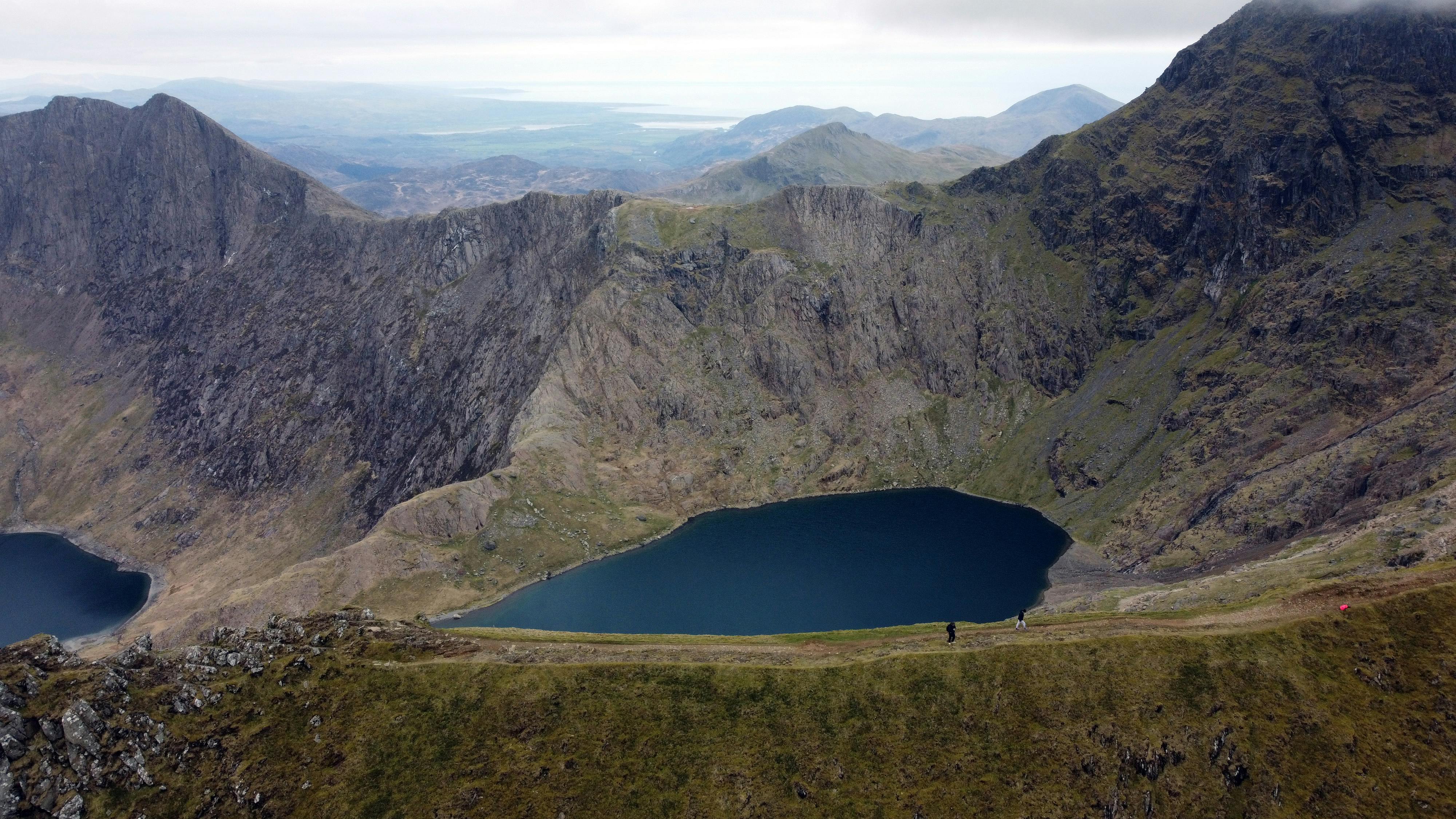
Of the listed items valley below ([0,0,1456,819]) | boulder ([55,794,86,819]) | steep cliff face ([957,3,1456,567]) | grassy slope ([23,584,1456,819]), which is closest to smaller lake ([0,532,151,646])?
valley below ([0,0,1456,819])

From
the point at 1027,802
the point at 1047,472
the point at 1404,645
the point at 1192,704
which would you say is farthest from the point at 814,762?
the point at 1047,472

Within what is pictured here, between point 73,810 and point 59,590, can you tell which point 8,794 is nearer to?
point 73,810

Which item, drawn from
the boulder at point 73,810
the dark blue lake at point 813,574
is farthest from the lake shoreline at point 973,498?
the boulder at point 73,810

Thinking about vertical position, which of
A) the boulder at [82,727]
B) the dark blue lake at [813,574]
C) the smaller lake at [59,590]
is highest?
the boulder at [82,727]

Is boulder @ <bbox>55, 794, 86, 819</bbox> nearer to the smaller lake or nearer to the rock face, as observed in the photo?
the rock face

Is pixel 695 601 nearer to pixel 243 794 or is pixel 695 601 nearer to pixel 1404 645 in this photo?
pixel 243 794

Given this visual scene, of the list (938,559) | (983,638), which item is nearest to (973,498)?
(938,559)

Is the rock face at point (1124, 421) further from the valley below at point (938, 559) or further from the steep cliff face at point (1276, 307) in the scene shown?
the valley below at point (938, 559)
